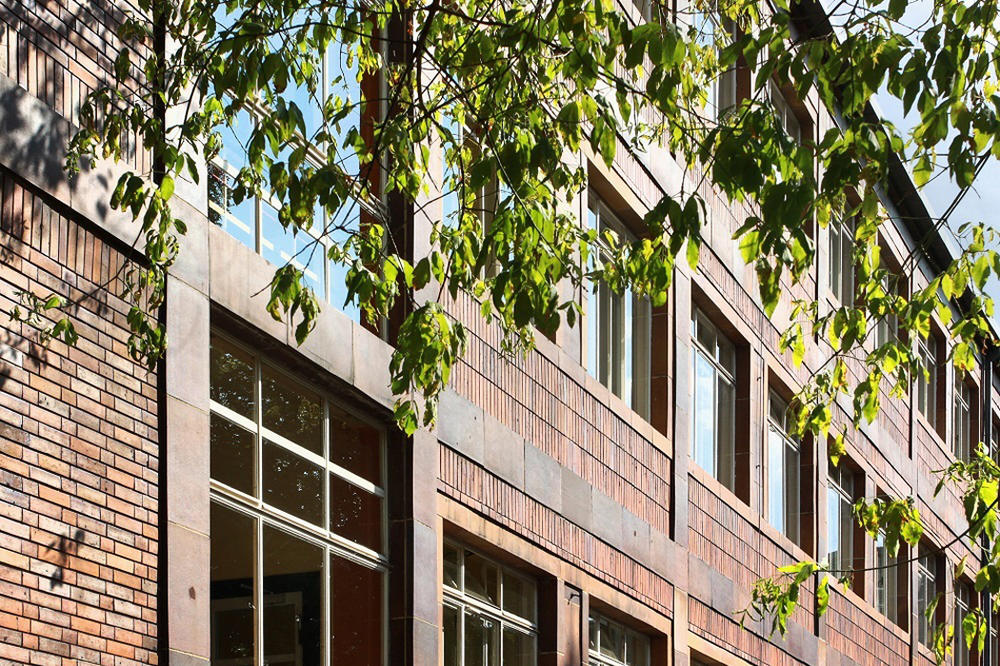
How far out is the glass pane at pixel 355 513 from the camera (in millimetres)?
12656

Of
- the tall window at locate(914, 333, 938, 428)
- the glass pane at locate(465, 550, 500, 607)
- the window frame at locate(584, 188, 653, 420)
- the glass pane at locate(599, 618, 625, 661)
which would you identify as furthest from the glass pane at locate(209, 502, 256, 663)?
the tall window at locate(914, 333, 938, 428)

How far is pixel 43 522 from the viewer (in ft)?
30.1

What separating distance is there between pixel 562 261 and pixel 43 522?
3.03 m

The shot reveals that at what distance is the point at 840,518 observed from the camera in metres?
26.3

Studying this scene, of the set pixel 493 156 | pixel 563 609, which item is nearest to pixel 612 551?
pixel 563 609

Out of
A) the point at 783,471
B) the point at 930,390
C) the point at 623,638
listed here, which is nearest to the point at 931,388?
the point at 930,390

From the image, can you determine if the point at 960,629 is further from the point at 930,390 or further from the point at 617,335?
the point at 617,335

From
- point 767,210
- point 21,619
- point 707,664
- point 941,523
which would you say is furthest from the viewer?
point 941,523

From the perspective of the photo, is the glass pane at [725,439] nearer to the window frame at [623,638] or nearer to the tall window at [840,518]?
the tall window at [840,518]

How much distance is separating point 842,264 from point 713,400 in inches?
279

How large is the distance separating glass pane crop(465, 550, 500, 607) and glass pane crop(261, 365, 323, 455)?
2616 millimetres

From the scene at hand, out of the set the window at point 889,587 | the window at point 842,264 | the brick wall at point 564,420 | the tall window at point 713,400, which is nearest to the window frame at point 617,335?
the brick wall at point 564,420

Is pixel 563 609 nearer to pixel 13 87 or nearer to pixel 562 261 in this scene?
pixel 562 261

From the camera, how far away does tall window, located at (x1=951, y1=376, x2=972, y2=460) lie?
35.2 meters
